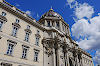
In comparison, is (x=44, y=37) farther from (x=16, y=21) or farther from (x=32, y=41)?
(x=16, y=21)

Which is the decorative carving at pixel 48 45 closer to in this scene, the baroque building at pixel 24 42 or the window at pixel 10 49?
the baroque building at pixel 24 42

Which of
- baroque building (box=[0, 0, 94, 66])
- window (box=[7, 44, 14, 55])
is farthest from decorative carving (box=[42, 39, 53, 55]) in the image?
window (box=[7, 44, 14, 55])

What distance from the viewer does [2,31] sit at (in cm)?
1744

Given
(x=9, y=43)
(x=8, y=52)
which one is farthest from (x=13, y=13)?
(x=8, y=52)

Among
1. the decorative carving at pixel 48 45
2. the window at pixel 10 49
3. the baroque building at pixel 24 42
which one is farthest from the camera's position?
the decorative carving at pixel 48 45

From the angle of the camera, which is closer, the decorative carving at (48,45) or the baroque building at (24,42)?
the baroque building at (24,42)

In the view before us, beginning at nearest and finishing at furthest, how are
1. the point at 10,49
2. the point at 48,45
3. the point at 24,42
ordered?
1. the point at 10,49
2. the point at 24,42
3. the point at 48,45

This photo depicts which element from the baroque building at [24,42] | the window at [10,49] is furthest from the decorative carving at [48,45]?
the window at [10,49]

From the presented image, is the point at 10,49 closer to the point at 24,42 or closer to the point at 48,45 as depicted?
the point at 24,42

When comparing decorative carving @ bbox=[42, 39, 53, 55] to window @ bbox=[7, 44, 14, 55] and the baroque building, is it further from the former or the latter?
window @ bbox=[7, 44, 14, 55]

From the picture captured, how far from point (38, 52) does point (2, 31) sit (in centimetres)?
985

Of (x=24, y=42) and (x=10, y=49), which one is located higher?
(x=24, y=42)

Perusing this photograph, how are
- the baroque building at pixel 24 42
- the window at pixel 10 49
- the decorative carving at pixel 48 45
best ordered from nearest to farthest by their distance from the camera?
1. the window at pixel 10 49
2. the baroque building at pixel 24 42
3. the decorative carving at pixel 48 45

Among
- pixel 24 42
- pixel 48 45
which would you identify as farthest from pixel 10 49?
pixel 48 45
